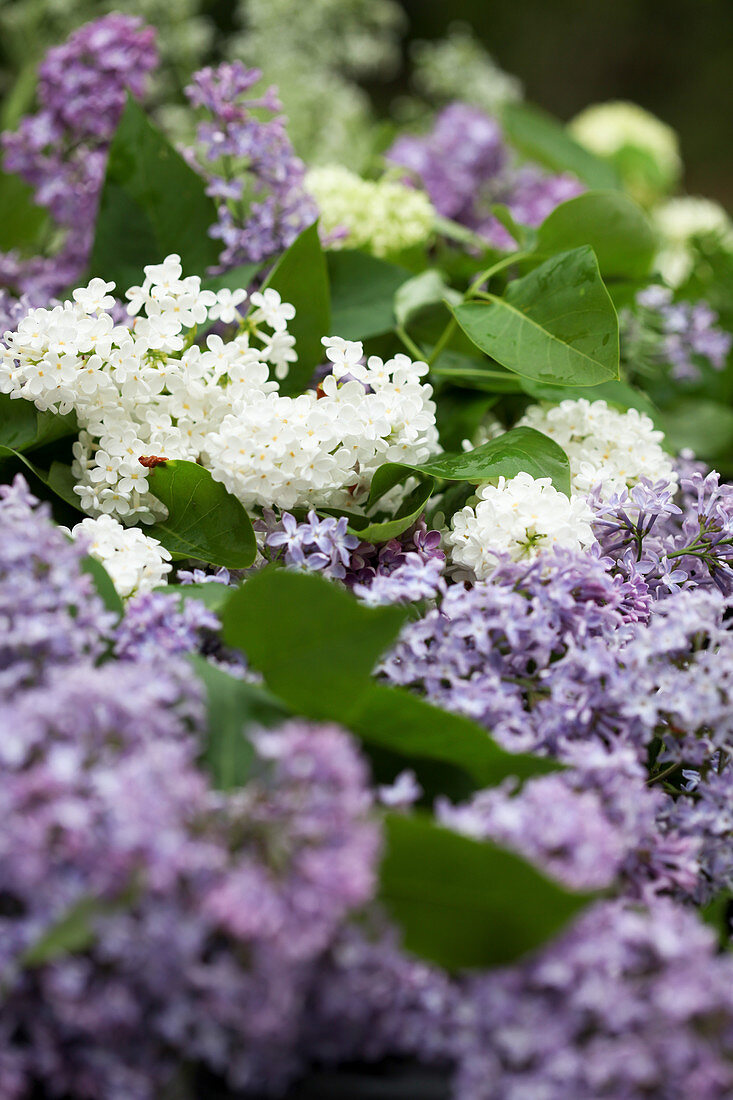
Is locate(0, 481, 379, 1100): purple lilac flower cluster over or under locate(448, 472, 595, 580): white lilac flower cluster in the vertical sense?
over

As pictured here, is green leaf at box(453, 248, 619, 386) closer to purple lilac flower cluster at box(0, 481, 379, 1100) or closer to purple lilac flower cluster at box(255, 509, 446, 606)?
purple lilac flower cluster at box(255, 509, 446, 606)

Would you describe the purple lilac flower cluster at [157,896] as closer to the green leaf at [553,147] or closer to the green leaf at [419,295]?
the green leaf at [419,295]

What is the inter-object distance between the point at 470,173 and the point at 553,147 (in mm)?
122

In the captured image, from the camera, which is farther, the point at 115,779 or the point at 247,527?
the point at 247,527

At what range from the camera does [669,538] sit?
19.4 inches

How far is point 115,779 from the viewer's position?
0.27m

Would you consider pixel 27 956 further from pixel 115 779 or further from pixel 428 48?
pixel 428 48

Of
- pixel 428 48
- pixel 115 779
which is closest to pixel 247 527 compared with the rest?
pixel 115 779

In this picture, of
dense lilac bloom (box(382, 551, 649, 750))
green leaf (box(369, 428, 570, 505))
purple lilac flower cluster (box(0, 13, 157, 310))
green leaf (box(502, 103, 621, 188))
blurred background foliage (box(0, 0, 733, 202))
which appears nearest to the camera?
dense lilac bloom (box(382, 551, 649, 750))

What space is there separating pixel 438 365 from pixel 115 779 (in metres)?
0.42

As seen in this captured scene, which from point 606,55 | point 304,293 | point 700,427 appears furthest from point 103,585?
point 606,55

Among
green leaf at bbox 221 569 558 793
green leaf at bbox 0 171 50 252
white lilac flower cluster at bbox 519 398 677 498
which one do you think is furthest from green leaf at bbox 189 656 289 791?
green leaf at bbox 0 171 50 252

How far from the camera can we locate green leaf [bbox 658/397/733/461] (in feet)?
2.56

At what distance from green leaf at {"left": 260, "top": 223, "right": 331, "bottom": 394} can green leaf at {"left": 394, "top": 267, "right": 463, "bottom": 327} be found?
78mm
